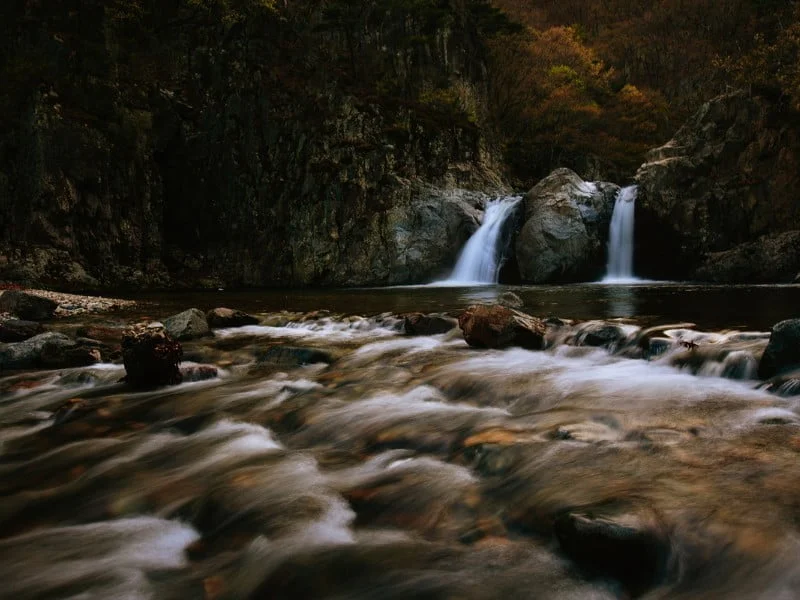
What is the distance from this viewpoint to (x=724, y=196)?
20812 mm

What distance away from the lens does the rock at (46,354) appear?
7.15 m

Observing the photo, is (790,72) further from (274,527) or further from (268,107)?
(274,527)

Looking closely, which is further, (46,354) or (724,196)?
(724,196)

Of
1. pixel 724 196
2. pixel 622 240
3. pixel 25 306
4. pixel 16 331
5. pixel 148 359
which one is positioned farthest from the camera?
pixel 622 240

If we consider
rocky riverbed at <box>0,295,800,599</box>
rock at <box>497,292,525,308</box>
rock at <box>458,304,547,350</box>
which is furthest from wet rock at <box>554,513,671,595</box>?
rock at <box>497,292,525,308</box>

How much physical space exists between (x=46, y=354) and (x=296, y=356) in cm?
339

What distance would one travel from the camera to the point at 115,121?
2548 cm

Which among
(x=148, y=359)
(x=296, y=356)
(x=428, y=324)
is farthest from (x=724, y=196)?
(x=148, y=359)

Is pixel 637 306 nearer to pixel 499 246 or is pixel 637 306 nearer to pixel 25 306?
pixel 499 246

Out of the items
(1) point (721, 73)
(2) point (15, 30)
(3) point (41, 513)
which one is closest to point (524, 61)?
(1) point (721, 73)

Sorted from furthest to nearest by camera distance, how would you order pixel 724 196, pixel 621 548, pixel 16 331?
pixel 724 196, pixel 16 331, pixel 621 548

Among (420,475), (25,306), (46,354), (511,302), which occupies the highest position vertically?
(511,302)

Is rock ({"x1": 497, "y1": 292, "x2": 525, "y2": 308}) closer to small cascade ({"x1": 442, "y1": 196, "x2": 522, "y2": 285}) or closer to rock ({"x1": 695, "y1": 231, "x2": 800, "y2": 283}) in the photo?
rock ({"x1": 695, "y1": 231, "x2": 800, "y2": 283})

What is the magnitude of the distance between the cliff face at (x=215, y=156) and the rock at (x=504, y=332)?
688 inches
